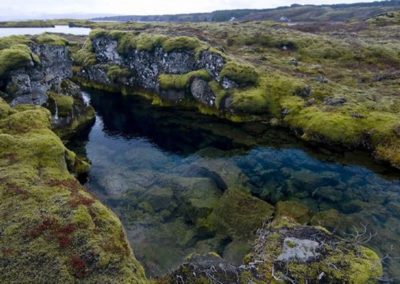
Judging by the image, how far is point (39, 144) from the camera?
28297 millimetres

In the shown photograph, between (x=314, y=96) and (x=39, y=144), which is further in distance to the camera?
(x=314, y=96)

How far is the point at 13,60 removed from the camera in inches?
1779

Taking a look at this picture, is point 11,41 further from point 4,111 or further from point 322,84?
point 322,84

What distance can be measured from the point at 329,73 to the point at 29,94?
5884 centimetres

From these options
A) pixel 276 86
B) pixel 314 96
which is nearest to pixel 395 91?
pixel 314 96

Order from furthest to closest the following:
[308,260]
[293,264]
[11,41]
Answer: [11,41] < [308,260] < [293,264]

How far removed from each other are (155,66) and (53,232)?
2271 inches

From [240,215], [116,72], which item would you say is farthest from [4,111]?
[116,72]

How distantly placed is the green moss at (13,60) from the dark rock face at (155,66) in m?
27.1

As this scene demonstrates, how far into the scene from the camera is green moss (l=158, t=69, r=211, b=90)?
6189cm

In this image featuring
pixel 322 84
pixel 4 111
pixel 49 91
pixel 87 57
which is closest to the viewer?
pixel 4 111

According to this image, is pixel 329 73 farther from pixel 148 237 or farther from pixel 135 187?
pixel 148 237

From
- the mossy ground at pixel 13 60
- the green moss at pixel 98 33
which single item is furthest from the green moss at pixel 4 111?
the green moss at pixel 98 33

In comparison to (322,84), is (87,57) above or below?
above
